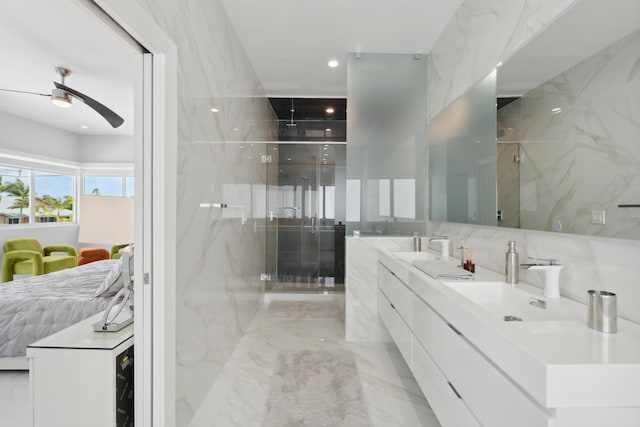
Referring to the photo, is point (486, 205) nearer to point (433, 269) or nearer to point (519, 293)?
point (433, 269)

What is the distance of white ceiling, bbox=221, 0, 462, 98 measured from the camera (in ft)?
7.75

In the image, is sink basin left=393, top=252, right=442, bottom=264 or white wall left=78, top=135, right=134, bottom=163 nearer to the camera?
sink basin left=393, top=252, right=442, bottom=264

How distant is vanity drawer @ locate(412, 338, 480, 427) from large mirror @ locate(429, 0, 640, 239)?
32.0 inches

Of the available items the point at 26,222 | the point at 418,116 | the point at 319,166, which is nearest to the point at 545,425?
the point at 418,116

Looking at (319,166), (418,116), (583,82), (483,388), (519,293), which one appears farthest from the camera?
(319,166)

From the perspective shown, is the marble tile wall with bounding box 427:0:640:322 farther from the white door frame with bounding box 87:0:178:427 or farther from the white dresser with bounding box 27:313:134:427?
the white dresser with bounding box 27:313:134:427

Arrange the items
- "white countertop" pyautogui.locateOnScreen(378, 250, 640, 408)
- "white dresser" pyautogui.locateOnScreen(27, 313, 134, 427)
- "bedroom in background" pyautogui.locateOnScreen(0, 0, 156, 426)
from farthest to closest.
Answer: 1. "bedroom in background" pyautogui.locateOnScreen(0, 0, 156, 426)
2. "white dresser" pyautogui.locateOnScreen(27, 313, 134, 427)
3. "white countertop" pyautogui.locateOnScreen(378, 250, 640, 408)

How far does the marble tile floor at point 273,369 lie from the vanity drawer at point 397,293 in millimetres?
531

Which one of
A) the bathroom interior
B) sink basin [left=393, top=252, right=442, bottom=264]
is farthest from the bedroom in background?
sink basin [left=393, top=252, right=442, bottom=264]

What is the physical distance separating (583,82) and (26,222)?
653 cm

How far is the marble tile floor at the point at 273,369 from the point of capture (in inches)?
75.1

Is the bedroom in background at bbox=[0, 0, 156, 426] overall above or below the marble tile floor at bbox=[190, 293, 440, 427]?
above

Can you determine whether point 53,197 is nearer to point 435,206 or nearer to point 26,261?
point 26,261

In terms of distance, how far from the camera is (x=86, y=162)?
234 inches
